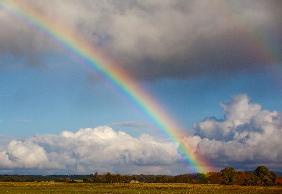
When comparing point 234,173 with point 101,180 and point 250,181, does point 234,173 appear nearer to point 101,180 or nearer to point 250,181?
point 250,181

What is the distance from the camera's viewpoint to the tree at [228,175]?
181m

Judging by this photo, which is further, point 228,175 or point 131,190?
point 228,175

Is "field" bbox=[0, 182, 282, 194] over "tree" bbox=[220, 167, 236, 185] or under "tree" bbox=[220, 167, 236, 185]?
under


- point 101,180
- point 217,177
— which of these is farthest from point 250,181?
point 101,180

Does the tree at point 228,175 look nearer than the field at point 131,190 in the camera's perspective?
No

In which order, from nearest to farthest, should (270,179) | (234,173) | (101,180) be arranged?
(270,179) < (234,173) < (101,180)

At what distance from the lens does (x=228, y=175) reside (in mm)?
184125

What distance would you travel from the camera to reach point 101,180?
19812cm

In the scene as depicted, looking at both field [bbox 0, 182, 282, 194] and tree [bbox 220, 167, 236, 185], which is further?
tree [bbox 220, 167, 236, 185]

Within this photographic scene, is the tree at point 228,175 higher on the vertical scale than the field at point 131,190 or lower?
higher

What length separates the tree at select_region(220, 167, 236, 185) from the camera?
181 meters

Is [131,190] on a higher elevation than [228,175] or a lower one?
lower

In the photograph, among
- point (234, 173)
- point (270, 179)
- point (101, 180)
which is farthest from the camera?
point (101, 180)

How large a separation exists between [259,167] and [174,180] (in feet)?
133
